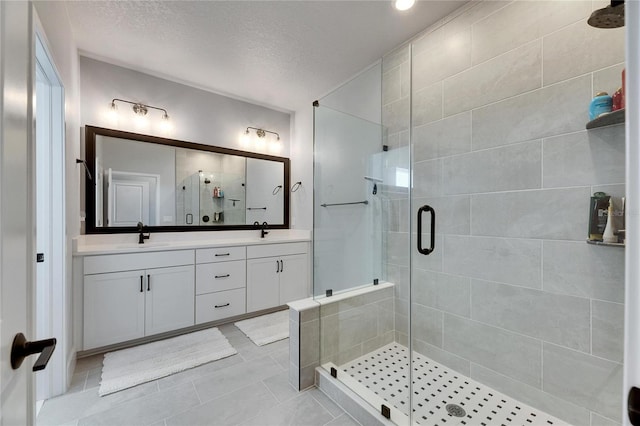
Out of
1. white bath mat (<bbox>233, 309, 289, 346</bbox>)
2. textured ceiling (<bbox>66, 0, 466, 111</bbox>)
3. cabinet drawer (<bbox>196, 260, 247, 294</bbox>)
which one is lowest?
white bath mat (<bbox>233, 309, 289, 346</bbox>)

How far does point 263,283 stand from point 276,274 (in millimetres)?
181

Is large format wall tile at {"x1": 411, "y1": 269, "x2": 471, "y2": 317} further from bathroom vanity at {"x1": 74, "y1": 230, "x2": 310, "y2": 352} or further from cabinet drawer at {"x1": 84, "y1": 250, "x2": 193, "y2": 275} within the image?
cabinet drawer at {"x1": 84, "y1": 250, "x2": 193, "y2": 275}

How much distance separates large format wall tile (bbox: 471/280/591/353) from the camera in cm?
141

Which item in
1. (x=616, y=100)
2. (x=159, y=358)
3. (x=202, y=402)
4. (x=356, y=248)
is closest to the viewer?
(x=616, y=100)

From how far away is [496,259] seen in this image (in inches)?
68.3

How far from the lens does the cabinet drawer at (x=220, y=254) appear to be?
2.65m

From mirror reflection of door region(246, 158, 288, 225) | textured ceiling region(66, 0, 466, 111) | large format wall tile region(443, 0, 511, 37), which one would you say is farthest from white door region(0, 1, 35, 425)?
mirror reflection of door region(246, 158, 288, 225)

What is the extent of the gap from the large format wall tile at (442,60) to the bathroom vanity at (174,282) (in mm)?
2154

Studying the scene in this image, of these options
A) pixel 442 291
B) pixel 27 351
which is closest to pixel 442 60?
pixel 442 291

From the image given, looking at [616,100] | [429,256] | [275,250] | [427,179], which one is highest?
[616,100]

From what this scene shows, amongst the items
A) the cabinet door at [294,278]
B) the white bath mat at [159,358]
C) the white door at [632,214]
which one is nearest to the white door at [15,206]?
the white door at [632,214]

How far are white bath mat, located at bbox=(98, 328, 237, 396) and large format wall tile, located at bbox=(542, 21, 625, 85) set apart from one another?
9.65 feet

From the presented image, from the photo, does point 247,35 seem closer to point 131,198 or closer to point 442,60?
point 442,60

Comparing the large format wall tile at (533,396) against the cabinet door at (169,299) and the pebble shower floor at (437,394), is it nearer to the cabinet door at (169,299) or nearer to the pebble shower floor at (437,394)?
the pebble shower floor at (437,394)
